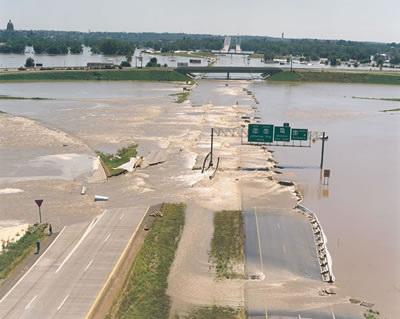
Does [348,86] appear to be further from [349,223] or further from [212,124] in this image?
[349,223]

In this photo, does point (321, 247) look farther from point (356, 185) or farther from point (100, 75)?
point (100, 75)

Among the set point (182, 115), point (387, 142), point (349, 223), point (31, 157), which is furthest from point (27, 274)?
point (182, 115)

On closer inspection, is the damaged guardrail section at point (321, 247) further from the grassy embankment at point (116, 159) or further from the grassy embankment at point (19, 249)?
the grassy embankment at point (116, 159)

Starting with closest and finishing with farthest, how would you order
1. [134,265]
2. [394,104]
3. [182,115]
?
[134,265]
[182,115]
[394,104]

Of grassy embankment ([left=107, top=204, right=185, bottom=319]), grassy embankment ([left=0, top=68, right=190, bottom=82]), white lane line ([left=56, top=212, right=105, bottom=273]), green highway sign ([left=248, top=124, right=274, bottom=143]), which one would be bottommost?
grassy embankment ([left=107, top=204, right=185, bottom=319])

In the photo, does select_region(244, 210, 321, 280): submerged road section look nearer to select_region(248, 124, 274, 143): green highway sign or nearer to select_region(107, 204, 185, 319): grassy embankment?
select_region(107, 204, 185, 319): grassy embankment

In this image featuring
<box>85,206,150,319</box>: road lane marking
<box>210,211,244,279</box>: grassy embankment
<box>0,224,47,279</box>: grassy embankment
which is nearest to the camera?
<box>85,206,150,319</box>: road lane marking

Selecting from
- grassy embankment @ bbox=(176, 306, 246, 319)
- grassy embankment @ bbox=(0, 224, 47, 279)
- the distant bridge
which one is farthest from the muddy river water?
grassy embankment @ bbox=(0, 224, 47, 279)

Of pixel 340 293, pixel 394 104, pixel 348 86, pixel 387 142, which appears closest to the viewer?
pixel 340 293
